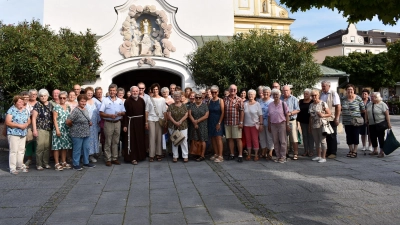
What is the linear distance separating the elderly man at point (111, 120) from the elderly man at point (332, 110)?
504 centimetres

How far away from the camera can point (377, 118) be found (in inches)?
342

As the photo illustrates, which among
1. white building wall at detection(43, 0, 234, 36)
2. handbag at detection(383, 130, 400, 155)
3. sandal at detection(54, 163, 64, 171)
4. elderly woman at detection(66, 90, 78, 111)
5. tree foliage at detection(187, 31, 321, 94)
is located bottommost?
sandal at detection(54, 163, 64, 171)

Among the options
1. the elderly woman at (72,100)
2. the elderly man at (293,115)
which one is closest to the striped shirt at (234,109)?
the elderly man at (293,115)

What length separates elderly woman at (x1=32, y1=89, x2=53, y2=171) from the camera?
24.6 feet

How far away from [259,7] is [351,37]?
51.4 metres

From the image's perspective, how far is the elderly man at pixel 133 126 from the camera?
823 centimetres

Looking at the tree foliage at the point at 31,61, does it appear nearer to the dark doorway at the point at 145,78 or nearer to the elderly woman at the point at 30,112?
the elderly woman at the point at 30,112

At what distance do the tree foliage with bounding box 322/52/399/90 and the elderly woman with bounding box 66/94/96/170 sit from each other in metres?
42.7

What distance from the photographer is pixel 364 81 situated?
44.6m

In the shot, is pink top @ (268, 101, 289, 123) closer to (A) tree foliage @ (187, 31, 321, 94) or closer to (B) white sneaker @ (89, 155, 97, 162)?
(A) tree foliage @ (187, 31, 321, 94)

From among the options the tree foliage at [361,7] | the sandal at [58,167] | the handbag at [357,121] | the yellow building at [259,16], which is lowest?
the sandal at [58,167]

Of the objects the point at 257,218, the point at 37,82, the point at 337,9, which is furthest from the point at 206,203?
the point at 37,82

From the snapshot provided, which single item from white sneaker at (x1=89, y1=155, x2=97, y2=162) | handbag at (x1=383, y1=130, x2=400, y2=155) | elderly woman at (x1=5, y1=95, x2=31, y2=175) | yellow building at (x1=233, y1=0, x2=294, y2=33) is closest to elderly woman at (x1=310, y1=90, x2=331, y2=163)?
handbag at (x1=383, y1=130, x2=400, y2=155)

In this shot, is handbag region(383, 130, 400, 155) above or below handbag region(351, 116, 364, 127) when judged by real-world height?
below
